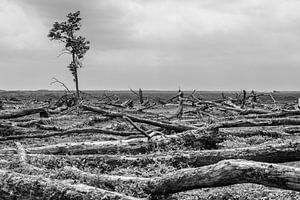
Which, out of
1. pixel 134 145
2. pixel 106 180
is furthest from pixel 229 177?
pixel 134 145

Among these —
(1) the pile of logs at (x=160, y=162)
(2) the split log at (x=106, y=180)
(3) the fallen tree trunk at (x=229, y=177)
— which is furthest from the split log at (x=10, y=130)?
(3) the fallen tree trunk at (x=229, y=177)

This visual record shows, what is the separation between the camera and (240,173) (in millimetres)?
5176

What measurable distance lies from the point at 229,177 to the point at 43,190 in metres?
2.34

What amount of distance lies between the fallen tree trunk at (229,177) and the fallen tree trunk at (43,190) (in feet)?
3.29

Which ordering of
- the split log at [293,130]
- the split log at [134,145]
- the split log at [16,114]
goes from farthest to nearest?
1. the split log at [16,114]
2. the split log at [293,130]
3. the split log at [134,145]

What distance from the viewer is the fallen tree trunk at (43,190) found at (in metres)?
4.87

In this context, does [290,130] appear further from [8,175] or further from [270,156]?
[8,175]

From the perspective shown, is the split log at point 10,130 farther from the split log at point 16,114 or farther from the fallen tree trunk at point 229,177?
the fallen tree trunk at point 229,177

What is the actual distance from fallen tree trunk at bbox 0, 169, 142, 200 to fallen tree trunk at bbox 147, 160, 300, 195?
39.5 inches

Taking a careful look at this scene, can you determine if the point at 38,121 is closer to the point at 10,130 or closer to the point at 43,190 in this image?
the point at 10,130

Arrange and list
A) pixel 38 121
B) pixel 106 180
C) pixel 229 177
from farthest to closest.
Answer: pixel 38 121
pixel 106 180
pixel 229 177

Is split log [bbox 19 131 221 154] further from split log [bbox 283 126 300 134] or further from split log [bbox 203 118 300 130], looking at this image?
split log [bbox 283 126 300 134]

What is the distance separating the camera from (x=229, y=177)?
5.23 metres

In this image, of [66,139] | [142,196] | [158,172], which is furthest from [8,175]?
[66,139]
